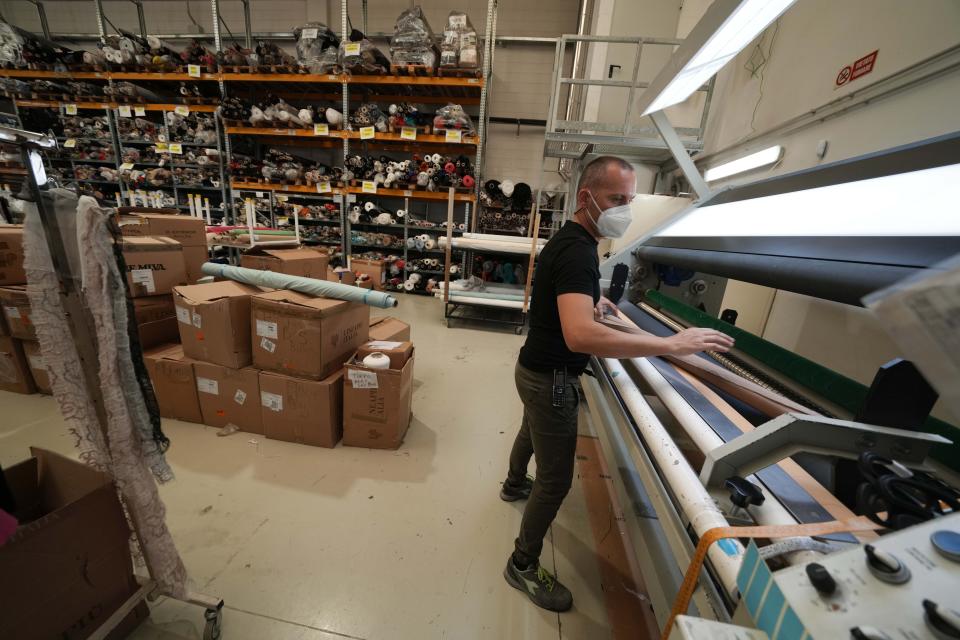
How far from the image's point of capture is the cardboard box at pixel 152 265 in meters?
1.93

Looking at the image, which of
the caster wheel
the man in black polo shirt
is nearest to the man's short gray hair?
the man in black polo shirt

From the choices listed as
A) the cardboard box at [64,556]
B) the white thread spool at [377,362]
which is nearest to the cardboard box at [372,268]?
the white thread spool at [377,362]

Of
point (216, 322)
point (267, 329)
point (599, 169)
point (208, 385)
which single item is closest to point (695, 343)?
point (599, 169)

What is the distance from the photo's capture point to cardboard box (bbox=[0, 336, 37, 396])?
6.59 ft

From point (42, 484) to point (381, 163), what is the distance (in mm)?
4382

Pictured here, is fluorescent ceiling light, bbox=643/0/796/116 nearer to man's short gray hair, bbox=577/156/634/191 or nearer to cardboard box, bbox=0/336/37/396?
man's short gray hair, bbox=577/156/634/191

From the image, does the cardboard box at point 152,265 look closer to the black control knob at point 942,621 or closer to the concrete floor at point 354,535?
the concrete floor at point 354,535

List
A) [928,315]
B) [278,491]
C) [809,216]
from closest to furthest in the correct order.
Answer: [928,315]
[809,216]
[278,491]

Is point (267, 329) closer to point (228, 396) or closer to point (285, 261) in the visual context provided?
point (228, 396)

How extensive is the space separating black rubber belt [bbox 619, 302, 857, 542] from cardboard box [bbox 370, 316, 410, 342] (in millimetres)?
1555

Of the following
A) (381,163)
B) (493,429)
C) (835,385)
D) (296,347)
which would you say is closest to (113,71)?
(381,163)

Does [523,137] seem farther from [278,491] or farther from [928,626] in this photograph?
[928,626]

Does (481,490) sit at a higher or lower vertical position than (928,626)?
lower

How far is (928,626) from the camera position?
0.31 metres
